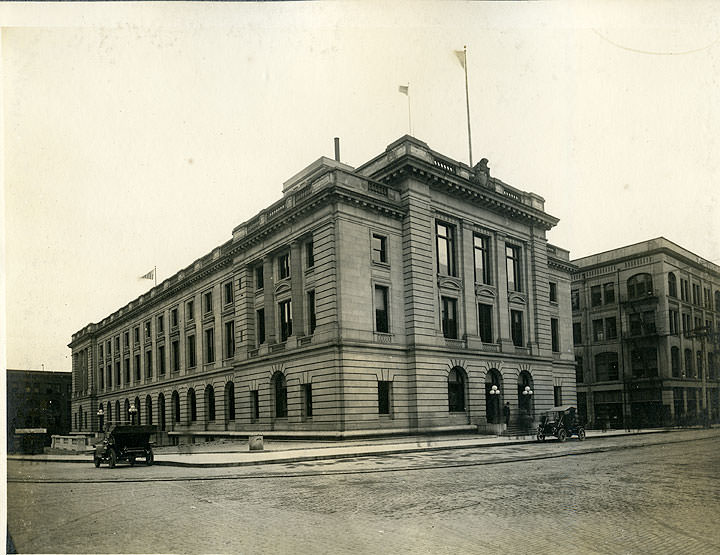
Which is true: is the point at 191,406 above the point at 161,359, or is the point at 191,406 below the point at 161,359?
below

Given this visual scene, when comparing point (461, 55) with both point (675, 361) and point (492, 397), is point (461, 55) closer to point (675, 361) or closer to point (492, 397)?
point (675, 361)

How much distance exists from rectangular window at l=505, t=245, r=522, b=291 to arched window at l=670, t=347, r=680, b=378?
1514 cm

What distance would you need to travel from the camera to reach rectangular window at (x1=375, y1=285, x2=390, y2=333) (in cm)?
2892

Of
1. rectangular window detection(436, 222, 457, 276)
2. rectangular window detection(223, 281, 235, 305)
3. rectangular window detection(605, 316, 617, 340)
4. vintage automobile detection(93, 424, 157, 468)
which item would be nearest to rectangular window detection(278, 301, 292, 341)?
rectangular window detection(223, 281, 235, 305)

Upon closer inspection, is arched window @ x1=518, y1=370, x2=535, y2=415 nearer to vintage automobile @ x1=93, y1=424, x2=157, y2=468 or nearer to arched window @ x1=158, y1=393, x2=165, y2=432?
vintage automobile @ x1=93, y1=424, x2=157, y2=468

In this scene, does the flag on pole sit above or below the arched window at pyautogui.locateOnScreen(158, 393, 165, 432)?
above

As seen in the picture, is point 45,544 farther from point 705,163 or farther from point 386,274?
point 386,274

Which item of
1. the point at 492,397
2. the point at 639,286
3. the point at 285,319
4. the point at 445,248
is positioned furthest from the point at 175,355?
the point at 639,286

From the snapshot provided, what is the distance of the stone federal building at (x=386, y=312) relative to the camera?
27578mm

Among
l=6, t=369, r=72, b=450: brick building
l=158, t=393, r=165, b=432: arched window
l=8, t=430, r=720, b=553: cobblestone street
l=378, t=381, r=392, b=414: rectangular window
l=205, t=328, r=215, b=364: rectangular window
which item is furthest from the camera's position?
l=205, t=328, r=215, b=364: rectangular window

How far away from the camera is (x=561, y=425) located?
2625 cm

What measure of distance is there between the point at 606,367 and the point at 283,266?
17.2 metres

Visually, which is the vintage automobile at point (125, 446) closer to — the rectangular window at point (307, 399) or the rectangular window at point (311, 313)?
the rectangular window at point (307, 399)

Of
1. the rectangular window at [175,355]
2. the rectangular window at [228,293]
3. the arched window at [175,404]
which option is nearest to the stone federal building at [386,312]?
the rectangular window at [175,355]
